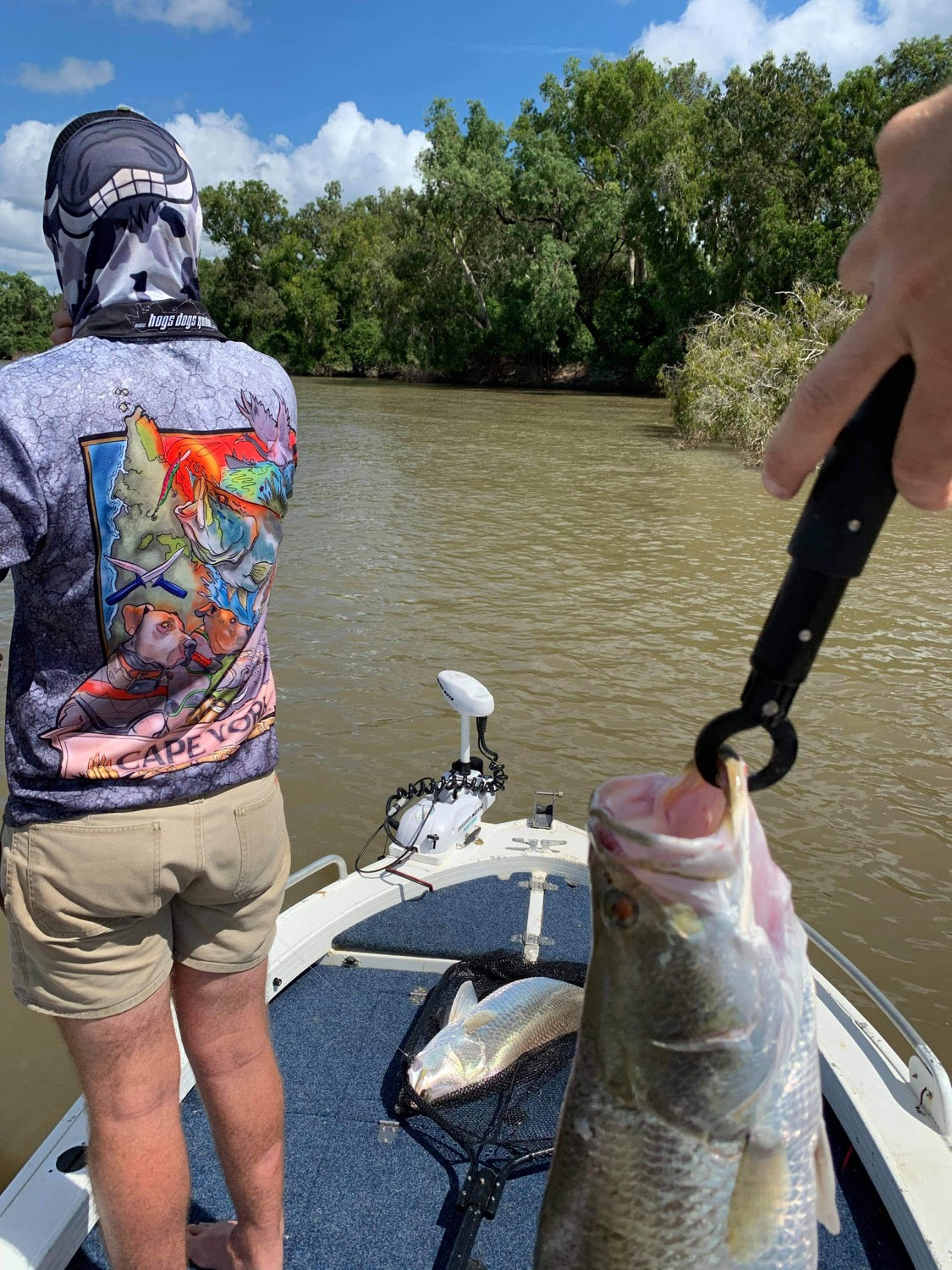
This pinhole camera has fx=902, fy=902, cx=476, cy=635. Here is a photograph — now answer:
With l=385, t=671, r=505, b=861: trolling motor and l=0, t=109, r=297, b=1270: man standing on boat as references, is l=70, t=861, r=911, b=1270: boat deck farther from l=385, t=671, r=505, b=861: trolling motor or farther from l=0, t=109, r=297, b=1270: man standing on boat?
l=0, t=109, r=297, b=1270: man standing on boat

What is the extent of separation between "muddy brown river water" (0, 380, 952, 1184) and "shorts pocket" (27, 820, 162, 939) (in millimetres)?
2733

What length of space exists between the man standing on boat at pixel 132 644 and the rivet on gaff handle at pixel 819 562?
1141 millimetres

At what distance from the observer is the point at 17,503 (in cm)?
158

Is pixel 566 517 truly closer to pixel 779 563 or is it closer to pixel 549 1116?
pixel 779 563

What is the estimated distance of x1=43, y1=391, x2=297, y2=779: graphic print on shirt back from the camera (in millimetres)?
1704

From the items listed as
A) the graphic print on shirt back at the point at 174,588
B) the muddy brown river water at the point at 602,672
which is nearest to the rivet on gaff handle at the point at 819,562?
the graphic print on shirt back at the point at 174,588

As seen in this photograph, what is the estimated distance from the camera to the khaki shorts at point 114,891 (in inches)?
68.9

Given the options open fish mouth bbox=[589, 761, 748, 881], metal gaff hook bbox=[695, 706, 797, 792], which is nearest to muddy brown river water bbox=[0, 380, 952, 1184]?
open fish mouth bbox=[589, 761, 748, 881]

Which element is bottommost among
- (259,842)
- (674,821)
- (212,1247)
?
(212,1247)

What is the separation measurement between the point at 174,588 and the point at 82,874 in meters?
0.58

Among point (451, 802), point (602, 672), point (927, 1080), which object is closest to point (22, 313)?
point (602, 672)

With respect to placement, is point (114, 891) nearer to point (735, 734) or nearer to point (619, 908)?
point (619, 908)

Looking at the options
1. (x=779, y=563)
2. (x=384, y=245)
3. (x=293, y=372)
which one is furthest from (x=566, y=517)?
(x=293, y=372)

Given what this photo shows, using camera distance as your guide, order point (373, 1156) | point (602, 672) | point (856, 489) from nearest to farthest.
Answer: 1. point (856, 489)
2. point (373, 1156)
3. point (602, 672)
